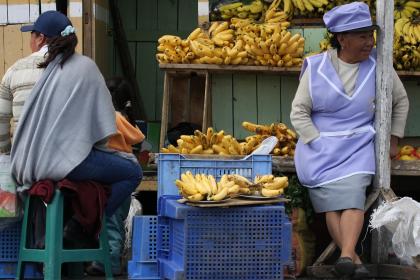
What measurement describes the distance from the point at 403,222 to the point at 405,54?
6.18 ft

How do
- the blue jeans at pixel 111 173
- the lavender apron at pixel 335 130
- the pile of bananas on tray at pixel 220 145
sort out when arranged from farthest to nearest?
the pile of bananas on tray at pixel 220 145
the lavender apron at pixel 335 130
the blue jeans at pixel 111 173

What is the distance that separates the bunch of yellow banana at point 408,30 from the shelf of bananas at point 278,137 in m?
1.25

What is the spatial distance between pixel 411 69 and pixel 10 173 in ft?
11.8

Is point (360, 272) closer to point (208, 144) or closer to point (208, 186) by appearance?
point (208, 186)

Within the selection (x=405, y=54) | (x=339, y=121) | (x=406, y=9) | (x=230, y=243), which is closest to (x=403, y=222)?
(x=339, y=121)

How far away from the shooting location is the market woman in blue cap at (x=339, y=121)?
7254 millimetres

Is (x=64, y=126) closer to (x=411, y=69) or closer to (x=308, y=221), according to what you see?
(x=308, y=221)

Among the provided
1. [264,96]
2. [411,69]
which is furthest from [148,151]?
[411,69]

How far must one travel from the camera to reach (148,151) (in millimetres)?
8625

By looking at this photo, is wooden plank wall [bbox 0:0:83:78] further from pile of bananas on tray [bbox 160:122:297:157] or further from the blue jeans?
the blue jeans

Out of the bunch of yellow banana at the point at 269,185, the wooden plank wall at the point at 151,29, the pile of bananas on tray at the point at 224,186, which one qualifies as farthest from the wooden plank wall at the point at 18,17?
the bunch of yellow banana at the point at 269,185

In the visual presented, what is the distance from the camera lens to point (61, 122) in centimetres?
654

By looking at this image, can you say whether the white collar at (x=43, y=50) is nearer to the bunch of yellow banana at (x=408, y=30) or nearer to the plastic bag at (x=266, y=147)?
the plastic bag at (x=266, y=147)

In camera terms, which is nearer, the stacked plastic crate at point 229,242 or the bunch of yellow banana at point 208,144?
the stacked plastic crate at point 229,242
